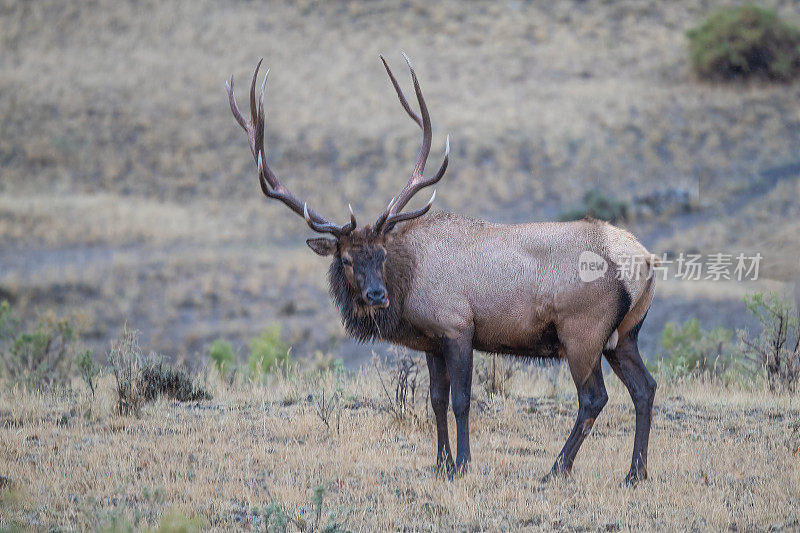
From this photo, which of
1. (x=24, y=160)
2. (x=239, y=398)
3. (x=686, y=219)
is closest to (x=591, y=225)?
(x=239, y=398)

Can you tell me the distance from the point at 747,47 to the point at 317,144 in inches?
729

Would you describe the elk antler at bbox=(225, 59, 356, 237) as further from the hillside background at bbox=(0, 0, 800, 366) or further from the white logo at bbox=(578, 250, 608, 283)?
the hillside background at bbox=(0, 0, 800, 366)

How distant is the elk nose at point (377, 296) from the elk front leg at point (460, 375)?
26.7 inches

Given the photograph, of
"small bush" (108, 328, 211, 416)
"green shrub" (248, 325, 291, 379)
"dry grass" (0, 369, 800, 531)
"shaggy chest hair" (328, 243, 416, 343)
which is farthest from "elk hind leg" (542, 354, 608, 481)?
"green shrub" (248, 325, 291, 379)

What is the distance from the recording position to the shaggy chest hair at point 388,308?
8.74 m

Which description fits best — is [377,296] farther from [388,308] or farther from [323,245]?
[323,245]

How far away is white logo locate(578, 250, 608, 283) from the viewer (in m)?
8.32

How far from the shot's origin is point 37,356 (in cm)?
1389

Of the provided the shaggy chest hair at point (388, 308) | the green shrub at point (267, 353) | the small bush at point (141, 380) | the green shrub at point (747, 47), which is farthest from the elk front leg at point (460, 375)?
the green shrub at point (747, 47)

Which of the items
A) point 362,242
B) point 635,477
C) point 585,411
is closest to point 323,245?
point 362,242

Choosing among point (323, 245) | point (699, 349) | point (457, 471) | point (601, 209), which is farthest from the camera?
point (601, 209)

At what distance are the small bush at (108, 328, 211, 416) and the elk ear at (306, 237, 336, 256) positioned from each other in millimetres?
2674

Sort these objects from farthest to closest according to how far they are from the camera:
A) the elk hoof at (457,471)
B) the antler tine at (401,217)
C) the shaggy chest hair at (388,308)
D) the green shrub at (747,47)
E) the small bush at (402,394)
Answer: the green shrub at (747,47) < the small bush at (402,394) < the antler tine at (401,217) < the shaggy chest hair at (388,308) < the elk hoof at (457,471)

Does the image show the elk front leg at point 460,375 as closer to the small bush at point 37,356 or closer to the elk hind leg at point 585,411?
the elk hind leg at point 585,411
